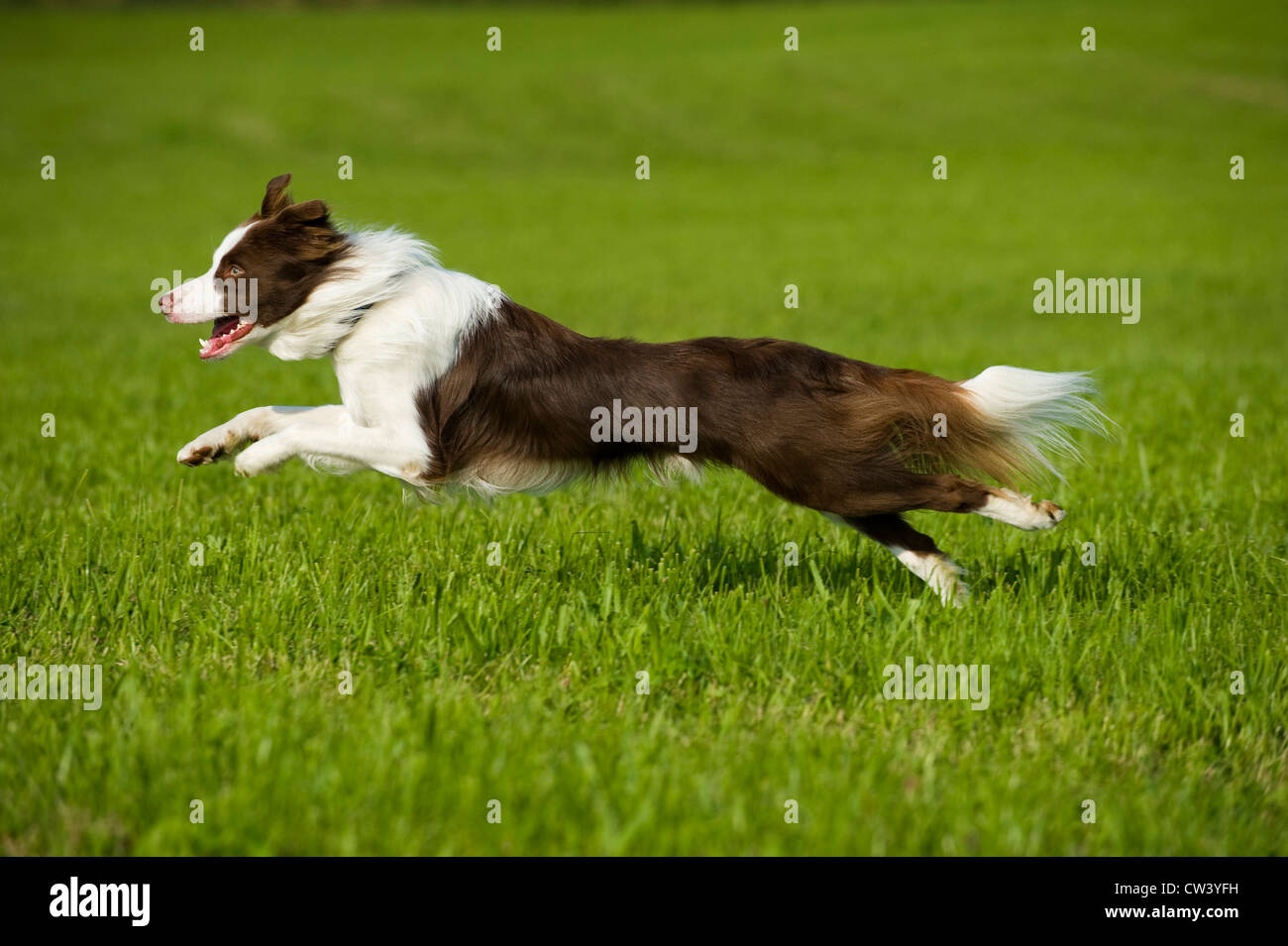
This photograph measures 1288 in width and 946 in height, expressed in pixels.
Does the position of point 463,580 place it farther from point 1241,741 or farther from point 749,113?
point 749,113

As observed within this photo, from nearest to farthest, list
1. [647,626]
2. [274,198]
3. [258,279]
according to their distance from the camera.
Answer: [647,626], [258,279], [274,198]

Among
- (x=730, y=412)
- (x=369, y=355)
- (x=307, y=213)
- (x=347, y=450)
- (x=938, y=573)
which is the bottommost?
(x=938, y=573)

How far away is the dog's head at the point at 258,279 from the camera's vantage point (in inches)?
194

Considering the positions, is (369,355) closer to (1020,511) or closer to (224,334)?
(224,334)

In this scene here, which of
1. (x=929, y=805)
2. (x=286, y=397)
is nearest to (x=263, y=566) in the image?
(x=929, y=805)

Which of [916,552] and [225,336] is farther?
[916,552]

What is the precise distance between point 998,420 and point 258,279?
3.07 m

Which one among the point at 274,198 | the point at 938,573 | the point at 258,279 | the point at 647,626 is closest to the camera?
the point at 647,626

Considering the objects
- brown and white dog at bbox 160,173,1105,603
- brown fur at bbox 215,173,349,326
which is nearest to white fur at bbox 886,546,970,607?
brown and white dog at bbox 160,173,1105,603

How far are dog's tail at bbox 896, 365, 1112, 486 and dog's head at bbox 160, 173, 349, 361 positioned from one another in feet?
8.20

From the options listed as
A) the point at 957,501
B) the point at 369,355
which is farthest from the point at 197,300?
the point at 957,501

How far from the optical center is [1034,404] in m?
5.16

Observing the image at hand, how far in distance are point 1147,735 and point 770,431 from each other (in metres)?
1.73
